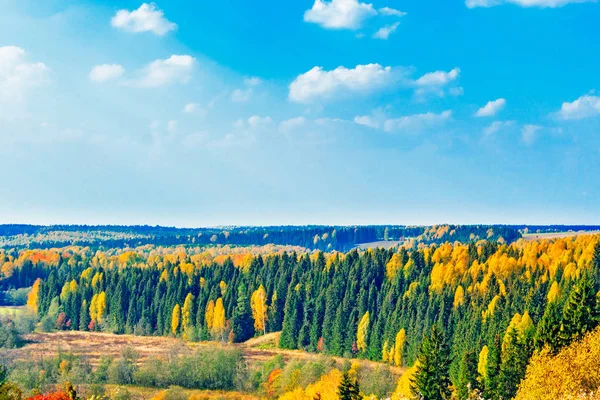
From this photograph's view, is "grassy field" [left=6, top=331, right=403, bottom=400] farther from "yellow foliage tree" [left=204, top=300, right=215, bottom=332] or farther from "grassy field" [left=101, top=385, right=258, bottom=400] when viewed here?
"yellow foliage tree" [left=204, top=300, right=215, bottom=332]

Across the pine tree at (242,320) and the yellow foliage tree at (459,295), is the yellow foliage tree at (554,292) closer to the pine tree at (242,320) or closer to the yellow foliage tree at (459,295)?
the yellow foliage tree at (459,295)

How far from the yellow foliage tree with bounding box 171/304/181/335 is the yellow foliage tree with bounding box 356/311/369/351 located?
51.3m

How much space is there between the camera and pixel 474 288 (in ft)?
407

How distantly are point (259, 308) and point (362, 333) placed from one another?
34.0m

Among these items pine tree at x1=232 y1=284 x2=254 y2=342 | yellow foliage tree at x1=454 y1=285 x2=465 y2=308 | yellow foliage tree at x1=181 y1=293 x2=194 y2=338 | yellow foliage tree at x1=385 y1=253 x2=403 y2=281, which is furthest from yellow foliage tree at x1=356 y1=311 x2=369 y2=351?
yellow foliage tree at x1=181 y1=293 x2=194 y2=338

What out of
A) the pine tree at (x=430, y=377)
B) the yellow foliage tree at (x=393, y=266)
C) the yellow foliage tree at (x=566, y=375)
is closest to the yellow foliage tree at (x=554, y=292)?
the yellow foliage tree at (x=393, y=266)

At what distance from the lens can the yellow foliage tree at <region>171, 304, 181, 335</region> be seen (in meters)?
156

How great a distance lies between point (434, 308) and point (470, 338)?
20823 millimetres

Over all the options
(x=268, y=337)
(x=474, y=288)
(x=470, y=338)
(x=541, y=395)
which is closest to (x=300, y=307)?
(x=268, y=337)

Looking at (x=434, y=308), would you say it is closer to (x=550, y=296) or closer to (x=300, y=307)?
(x=550, y=296)

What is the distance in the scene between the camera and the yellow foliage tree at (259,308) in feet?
495

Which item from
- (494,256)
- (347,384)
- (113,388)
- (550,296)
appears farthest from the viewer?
(494,256)

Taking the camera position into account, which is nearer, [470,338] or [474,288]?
[470,338]

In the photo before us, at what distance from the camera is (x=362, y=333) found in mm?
127625
